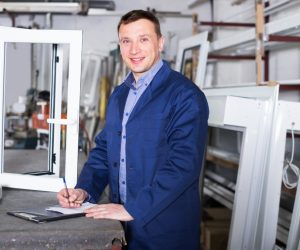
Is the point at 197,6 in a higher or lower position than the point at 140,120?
higher

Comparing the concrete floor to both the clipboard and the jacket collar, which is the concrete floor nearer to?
the clipboard

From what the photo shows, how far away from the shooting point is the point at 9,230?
1048mm

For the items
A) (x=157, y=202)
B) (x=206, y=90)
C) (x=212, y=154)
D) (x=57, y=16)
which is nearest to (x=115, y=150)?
(x=157, y=202)

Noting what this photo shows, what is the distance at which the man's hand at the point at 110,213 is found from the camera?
1.18m

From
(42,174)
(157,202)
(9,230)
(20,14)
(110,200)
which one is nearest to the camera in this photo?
(9,230)

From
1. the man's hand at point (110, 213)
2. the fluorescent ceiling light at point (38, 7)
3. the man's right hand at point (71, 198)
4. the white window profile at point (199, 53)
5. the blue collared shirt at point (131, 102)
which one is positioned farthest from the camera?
the fluorescent ceiling light at point (38, 7)

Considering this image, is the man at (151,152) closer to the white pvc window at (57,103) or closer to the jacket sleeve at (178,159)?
the jacket sleeve at (178,159)

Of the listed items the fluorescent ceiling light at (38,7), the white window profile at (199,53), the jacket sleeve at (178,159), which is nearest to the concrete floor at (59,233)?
the jacket sleeve at (178,159)

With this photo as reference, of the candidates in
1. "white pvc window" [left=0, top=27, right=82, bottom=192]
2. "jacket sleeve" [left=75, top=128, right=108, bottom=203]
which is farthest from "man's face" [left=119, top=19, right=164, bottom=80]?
"jacket sleeve" [left=75, top=128, right=108, bottom=203]

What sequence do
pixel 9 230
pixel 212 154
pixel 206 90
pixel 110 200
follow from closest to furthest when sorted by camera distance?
pixel 9 230 < pixel 110 200 < pixel 206 90 < pixel 212 154

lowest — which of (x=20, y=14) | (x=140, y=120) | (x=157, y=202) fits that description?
(x=157, y=202)

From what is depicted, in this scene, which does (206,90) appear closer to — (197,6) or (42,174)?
(42,174)

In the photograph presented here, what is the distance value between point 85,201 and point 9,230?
0.36 metres

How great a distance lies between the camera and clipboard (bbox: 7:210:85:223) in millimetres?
1131
